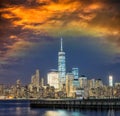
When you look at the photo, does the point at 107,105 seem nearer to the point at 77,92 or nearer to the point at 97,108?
the point at 97,108

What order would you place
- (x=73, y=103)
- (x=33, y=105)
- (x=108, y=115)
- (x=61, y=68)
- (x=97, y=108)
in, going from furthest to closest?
(x=61, y=68), (x=33, y=105), (x=73, y=103), (x=97, y=108), (x=108, y=115)

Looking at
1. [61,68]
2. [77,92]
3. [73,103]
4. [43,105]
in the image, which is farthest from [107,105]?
[61,68]

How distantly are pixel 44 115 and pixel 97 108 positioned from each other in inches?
511

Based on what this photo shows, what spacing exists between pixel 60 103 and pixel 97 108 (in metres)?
11.0

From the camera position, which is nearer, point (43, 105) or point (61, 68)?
point (43, 105)

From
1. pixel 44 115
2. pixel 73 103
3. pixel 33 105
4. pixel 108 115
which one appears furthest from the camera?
pixel 33 105

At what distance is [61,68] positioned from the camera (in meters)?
140

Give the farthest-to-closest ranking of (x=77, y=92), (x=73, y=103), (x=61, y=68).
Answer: (x=61, y=68)
(x=77, y=92)
(x=73, y=103)

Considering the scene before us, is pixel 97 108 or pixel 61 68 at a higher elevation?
pixel 61 68

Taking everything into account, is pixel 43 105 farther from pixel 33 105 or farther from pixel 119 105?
pixel 119 105

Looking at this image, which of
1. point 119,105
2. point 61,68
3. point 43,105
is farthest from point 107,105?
point 61,68

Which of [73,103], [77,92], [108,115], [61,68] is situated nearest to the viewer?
[108,115]

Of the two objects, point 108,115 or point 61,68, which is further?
point 61,68

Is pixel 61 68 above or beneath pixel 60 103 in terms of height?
above
